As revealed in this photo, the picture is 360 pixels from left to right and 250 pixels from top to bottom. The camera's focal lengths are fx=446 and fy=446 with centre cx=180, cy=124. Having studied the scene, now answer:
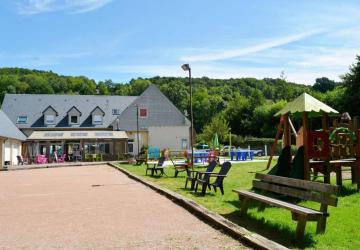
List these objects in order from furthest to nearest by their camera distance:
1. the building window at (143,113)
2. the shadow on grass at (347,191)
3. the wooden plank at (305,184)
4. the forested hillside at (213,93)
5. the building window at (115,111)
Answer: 1. the forested hillside at (213,93)
2. the building window at (115,111)
3. the building window at (143,113)
4. the shadow on grass at (347,191)
5. the wooden plank at (305,184)

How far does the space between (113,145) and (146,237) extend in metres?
46.8

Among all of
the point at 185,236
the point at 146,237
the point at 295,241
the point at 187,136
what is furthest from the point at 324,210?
the point at 187,136

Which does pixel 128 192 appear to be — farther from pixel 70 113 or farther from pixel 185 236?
pixel 70 113

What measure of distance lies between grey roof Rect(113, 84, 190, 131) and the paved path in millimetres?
43613

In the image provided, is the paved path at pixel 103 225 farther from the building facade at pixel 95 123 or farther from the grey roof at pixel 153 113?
the grey roof at pixel 153 113

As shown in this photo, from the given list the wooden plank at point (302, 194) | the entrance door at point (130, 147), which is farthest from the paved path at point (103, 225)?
the entrance door at point (130, 147)

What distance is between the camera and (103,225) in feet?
29.8

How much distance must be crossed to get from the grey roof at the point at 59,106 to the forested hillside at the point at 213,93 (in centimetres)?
1558

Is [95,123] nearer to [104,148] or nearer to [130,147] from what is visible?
[104,148]

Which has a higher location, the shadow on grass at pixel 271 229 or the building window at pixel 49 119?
the building window at pixel 49 119

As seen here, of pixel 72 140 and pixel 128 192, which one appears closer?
pixel 128 192

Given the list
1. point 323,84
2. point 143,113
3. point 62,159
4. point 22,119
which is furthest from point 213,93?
point 62,159

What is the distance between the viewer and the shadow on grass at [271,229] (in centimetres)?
671

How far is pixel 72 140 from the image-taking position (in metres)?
52.6
